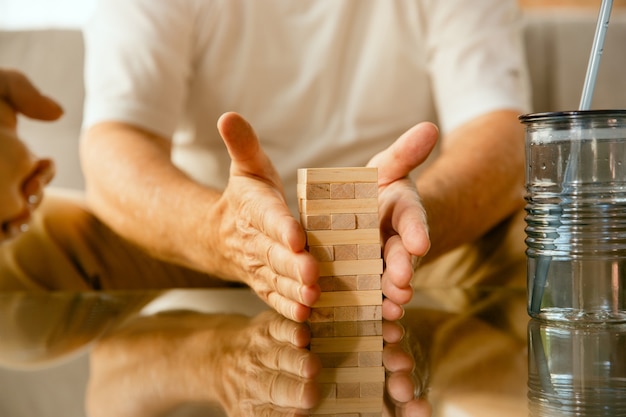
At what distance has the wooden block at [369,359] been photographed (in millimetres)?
780

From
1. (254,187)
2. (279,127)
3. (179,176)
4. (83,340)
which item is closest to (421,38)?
(279,127)

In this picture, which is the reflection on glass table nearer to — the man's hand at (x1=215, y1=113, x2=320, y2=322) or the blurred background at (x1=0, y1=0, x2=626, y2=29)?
the man's hand at (x1=215, y1=113, x2=320, y2=322)

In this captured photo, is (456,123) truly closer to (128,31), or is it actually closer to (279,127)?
(279,127)

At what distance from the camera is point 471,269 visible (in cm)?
164

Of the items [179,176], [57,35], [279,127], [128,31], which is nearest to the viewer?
[179,176]

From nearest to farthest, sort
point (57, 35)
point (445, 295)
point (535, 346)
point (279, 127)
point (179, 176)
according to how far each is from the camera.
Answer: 1. point (535, 346)
2. point (445, 295)
3. point (179, 176)
4. point (279, 127)
5. point (57, 35)

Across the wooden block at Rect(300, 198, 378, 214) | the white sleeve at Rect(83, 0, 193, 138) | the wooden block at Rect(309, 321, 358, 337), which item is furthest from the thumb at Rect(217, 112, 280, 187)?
the white sleeve at Rect(83, 0, 193, 138)

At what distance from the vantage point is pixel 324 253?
2.94 feet

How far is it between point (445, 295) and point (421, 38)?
820 mm

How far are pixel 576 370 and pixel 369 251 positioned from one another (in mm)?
251

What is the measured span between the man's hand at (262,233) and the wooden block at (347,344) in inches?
1.6

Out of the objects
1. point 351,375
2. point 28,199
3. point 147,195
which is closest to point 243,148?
point 351,375

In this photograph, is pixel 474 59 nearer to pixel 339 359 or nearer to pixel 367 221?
pixel 367 221

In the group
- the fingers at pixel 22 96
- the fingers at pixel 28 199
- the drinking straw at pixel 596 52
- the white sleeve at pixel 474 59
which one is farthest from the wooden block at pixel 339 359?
the fingers at pixel 22 96
